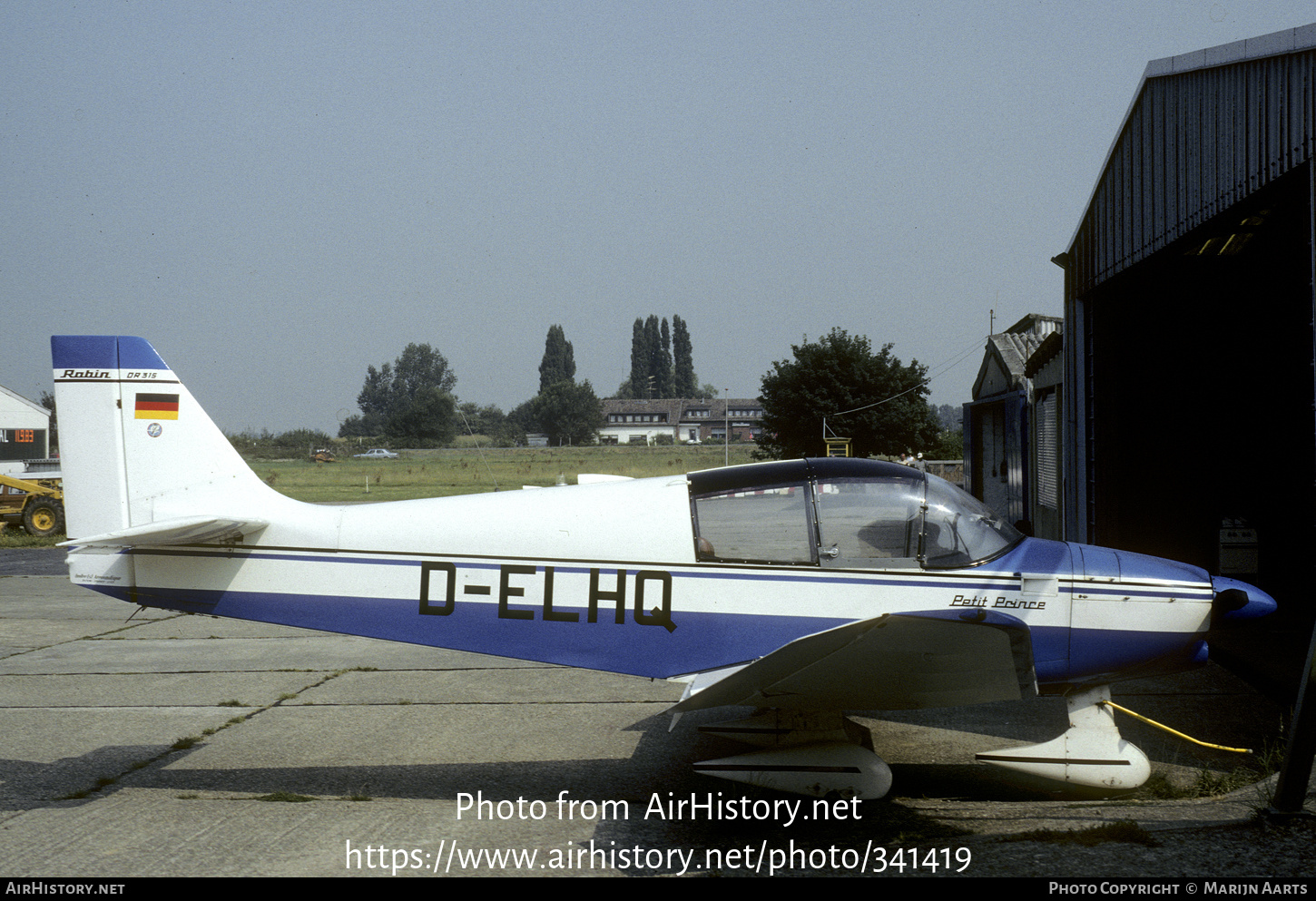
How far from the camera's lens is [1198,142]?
6.99 meters

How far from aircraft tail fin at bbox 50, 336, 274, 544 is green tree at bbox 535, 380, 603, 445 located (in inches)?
A: 2903

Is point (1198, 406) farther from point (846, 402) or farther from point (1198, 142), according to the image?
point (846, 402)

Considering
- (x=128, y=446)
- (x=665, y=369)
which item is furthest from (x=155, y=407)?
(x=665, y=369)

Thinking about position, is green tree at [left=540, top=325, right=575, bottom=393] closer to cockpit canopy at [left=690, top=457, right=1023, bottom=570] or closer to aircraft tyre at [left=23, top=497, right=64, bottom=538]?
aircraft tyre at [left=23, top=497, right=64, bottom=538]

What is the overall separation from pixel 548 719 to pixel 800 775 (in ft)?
8.11

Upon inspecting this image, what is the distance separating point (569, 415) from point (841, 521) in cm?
7577

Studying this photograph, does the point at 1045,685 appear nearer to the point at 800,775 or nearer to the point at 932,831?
the point at 932,831

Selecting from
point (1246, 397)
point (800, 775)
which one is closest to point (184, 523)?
point (800, 775)

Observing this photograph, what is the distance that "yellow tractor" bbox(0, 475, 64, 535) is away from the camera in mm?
21078

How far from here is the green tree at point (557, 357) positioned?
110 meters

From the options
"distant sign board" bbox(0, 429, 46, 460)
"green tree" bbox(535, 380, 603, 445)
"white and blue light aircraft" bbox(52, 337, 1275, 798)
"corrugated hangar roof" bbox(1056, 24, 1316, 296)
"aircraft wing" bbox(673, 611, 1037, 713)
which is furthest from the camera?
"green tree" bbox(535, 380, 603, 445)

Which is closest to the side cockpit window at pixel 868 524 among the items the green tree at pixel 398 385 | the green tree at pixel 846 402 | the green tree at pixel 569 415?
the green tree at pixel 846 402

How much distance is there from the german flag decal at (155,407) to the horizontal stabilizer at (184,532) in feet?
2.16

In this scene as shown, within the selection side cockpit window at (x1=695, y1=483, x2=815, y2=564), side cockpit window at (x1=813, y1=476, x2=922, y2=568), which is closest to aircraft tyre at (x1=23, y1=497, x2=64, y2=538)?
side cockpit window at (x1=695, y1=483, x2=815, y2=564)
